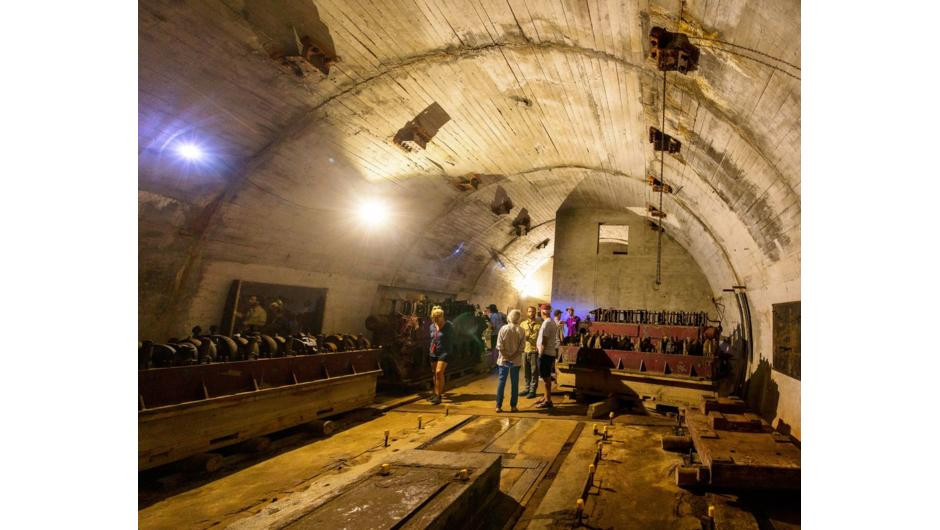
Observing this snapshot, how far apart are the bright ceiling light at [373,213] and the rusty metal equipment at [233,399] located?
3226 mm

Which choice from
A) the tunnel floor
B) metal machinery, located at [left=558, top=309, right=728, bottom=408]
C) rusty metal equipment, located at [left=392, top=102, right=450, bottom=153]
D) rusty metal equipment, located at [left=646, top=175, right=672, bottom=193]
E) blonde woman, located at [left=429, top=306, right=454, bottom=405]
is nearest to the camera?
the tunnel floor

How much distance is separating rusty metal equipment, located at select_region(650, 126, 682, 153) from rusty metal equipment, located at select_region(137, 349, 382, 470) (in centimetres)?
618

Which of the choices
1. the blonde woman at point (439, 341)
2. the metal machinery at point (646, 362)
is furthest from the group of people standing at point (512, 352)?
the metal machinery at point (646, 362)

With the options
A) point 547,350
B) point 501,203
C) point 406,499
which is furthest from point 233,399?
point 501,203

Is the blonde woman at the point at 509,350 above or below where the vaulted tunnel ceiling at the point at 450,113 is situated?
below

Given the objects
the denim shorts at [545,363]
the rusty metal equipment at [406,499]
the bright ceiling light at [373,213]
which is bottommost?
the denim shorts at [545,363]

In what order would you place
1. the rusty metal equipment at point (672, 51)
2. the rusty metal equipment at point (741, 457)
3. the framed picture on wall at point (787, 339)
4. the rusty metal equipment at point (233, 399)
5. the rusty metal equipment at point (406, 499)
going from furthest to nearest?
the framed picture on wall at point (787, 339) < the rusty metal equipment at point (233, 399) < the rusty metal equipment at point (672, 51) < the rusty metal equipment at point (741, 457) < the rusty metal equipment at point (406, 499)

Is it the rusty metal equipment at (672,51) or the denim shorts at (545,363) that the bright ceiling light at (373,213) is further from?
the rusty metal equipment at (672,51)

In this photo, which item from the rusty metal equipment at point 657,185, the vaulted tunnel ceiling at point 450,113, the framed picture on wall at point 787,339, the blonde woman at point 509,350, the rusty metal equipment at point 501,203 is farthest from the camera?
the rusty metal equipment at point 501,203

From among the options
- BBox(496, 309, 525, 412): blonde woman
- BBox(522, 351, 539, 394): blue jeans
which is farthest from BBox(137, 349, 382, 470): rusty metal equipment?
BBox(522, 351, 539, 394): blue jeans

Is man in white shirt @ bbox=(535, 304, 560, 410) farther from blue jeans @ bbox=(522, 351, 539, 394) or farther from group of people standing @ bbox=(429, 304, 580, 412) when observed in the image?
blue jeans @ bbox=(522, 351, 539, 394)

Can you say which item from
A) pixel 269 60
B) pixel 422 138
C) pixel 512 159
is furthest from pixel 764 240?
pixel 269 60

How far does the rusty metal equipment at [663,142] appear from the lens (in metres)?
6.86

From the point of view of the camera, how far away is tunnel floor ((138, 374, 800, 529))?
3.99 meters
